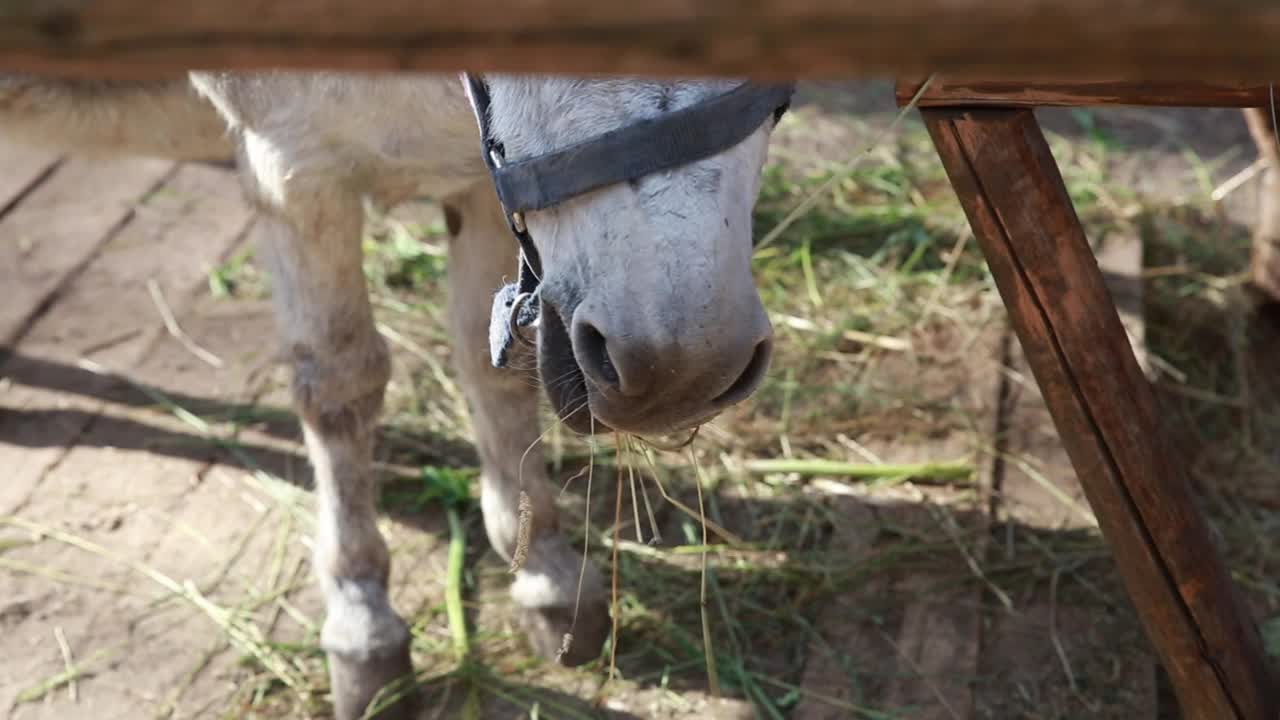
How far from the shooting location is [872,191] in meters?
3.88

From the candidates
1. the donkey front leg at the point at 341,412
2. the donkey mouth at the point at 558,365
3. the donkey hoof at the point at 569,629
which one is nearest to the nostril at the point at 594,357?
the donkey mouth at the point at 558,365

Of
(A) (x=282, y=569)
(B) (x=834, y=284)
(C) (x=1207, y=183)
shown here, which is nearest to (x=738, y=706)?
(A) (x=282, y=569)

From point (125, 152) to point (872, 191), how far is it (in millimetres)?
2206

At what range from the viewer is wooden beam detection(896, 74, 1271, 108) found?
1503mm

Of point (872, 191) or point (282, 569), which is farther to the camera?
point (872, 191)

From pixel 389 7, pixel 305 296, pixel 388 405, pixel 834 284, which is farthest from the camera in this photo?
pixel 834 284

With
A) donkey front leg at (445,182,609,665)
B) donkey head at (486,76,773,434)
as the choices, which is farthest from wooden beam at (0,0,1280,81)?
donkey front leg at (445,182,609,665)

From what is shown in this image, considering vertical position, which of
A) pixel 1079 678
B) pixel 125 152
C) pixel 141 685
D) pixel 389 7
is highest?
pixel 125 152

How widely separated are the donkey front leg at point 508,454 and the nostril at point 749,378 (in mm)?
927

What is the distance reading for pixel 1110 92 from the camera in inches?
59.6

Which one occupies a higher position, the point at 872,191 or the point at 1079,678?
the point at 872,191

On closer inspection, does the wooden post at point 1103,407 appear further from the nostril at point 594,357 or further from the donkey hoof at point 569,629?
the donkey hoof at point 569,629

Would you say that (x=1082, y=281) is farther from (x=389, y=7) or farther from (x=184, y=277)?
(x=184, y=277)

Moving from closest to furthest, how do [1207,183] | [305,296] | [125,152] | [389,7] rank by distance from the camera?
[389,7] → [305,296] → [125,152] → [1207,183]
